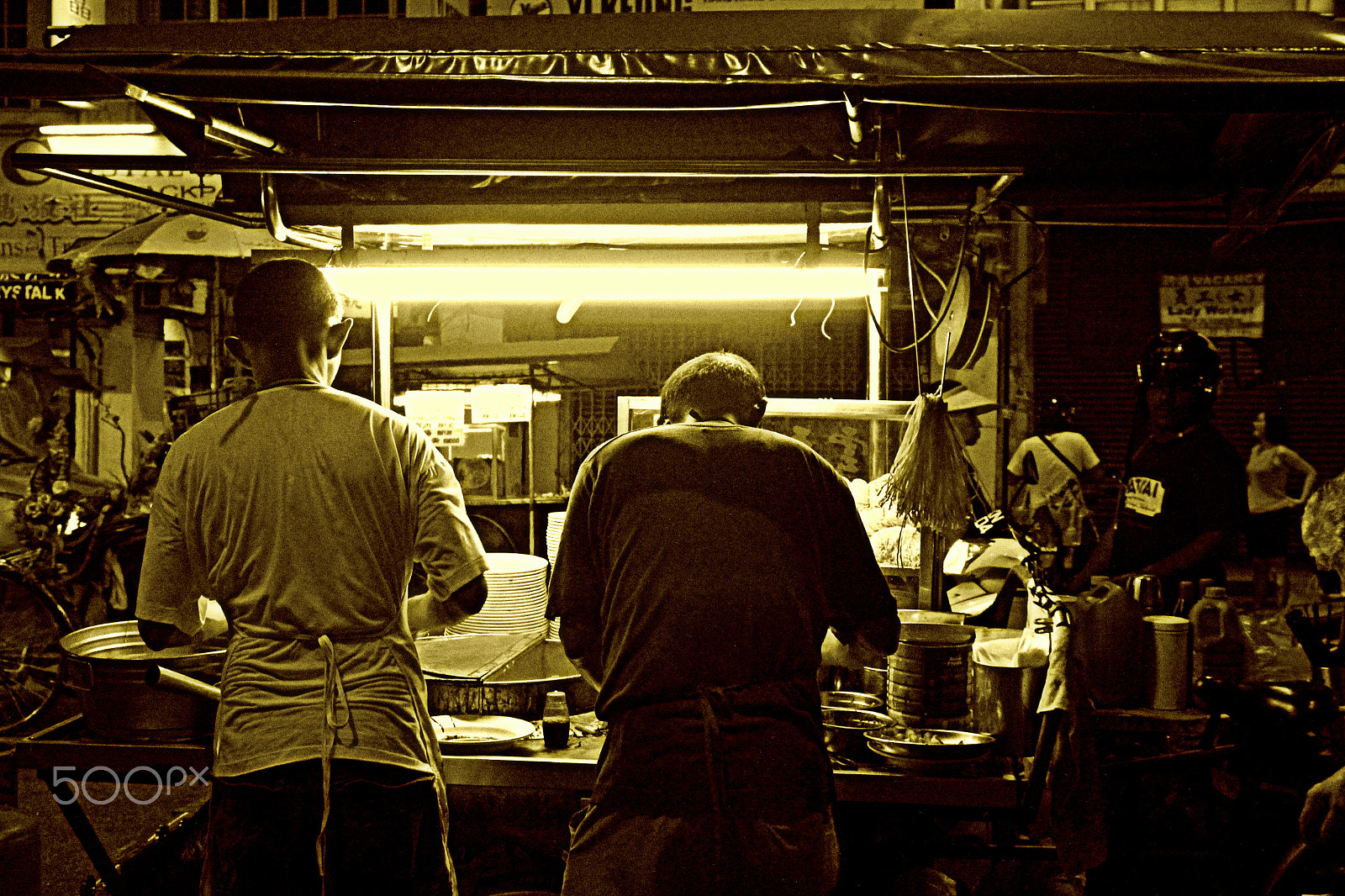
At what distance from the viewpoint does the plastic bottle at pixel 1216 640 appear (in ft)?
10.8

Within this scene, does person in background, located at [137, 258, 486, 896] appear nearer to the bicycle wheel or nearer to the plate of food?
the plate of food

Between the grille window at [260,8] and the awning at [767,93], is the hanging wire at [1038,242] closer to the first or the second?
the awning at [767,93]

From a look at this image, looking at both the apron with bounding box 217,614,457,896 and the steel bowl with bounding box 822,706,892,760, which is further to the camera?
the steel bowl with bounding box 822,706,892,760

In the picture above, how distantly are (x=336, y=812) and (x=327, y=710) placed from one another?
0.24 metres

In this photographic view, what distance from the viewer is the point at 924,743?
287 cm

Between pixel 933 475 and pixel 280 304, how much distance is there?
6.53 ft

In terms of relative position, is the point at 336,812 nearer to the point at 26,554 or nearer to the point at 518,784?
the point at 518,784

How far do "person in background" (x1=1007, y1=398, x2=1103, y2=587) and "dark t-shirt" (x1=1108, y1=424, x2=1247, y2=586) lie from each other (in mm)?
311

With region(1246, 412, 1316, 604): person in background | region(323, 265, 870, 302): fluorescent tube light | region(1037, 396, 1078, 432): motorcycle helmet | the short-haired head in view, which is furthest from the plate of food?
region(1246, 412, 1316, 604): person in background

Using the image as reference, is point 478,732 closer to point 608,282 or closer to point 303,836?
point 303,836

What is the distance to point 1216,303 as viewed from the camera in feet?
35.1

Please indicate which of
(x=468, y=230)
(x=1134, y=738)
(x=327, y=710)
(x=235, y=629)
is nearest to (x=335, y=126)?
(x=468, y=230)

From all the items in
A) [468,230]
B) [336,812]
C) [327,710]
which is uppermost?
[468,230]

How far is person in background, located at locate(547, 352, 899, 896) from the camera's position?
7.41 ft
